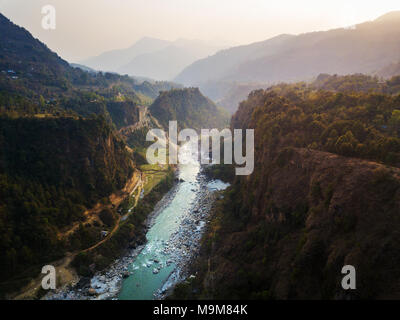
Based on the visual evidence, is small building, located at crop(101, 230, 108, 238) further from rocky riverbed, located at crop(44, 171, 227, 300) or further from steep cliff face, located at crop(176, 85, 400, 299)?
steep cliff face, located at crop(176, 85, 400, 299)

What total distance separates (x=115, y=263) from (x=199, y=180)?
117 ft

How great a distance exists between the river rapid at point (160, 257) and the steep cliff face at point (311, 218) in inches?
159

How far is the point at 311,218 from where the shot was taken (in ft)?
86.0

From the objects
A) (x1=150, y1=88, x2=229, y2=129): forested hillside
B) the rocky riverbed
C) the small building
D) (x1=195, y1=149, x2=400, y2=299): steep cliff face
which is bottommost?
the rocky riverbed

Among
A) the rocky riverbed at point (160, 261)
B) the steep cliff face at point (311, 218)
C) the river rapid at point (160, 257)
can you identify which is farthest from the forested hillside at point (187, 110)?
the steep cliff face at point (311, 218)

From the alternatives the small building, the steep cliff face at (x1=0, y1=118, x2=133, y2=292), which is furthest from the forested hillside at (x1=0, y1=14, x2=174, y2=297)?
the small building

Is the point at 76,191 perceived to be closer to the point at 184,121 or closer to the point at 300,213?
the point at 300,213

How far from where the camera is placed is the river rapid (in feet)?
107

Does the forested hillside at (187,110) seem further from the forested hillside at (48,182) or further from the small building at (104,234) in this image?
the small building at (104,234)

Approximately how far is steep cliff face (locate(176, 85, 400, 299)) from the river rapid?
4035 millimetres

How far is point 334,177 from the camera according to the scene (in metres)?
26.4

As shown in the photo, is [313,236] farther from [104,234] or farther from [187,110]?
[187,110]
